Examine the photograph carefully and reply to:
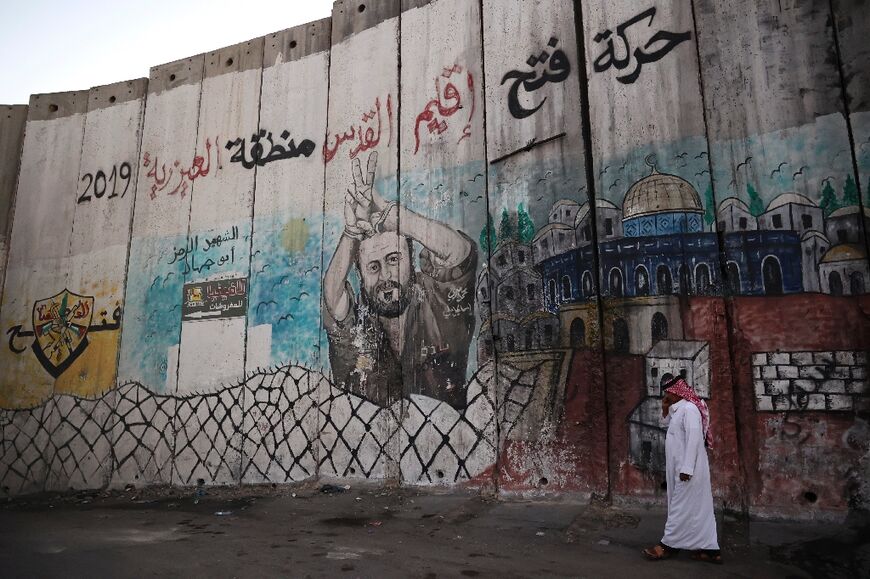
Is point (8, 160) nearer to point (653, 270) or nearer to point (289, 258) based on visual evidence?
point (289, 258)

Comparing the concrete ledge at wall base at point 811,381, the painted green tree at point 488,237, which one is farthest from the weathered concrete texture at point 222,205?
the concrete ledge at wall base at point 811,381

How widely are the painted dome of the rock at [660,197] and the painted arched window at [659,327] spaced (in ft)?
2.74

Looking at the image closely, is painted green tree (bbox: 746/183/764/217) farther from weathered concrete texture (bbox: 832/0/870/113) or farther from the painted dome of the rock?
weathered concrete texture (bbox: 832/0/870/113)

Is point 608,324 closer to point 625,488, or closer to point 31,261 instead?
point 625,488

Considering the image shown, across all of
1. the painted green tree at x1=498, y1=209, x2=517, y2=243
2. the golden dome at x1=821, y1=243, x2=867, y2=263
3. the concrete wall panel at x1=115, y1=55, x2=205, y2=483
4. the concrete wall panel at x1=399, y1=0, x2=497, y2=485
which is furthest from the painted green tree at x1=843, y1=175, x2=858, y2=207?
the concrete wall panel at x1=115, y1=55, x2=205, y2=483

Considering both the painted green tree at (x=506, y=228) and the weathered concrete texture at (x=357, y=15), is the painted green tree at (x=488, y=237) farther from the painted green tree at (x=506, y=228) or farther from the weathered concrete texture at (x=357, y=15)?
the weathered concrete texture at (x=357, y=15)

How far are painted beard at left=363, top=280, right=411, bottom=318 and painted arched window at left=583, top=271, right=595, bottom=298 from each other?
5.70 ft

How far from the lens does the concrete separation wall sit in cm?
430

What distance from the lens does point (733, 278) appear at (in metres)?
4.44

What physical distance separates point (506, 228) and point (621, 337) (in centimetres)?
142

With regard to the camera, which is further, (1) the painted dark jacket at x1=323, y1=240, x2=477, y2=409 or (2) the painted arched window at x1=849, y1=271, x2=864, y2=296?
(1) the painted dark jacket at x1=323, y1=240, x2=477, y2=409

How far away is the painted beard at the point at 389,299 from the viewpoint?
581 cm

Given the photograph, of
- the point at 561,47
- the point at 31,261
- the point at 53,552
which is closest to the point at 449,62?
the point at 561,47

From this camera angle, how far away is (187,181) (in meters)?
7.39
